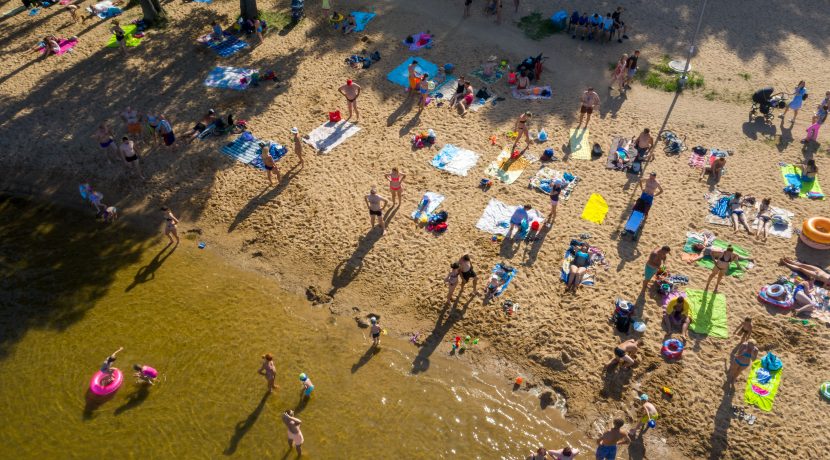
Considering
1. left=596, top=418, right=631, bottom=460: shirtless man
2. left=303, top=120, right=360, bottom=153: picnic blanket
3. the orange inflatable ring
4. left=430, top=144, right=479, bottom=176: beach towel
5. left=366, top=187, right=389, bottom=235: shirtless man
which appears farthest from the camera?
left=303, top=120, right=360, bottom=153: picnic blanket

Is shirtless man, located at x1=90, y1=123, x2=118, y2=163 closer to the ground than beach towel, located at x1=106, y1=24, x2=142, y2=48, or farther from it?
closer to the ground

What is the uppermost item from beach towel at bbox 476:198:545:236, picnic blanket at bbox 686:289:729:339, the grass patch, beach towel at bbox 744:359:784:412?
the grass patch

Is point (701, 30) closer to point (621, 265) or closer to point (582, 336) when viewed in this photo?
point (621, 265)

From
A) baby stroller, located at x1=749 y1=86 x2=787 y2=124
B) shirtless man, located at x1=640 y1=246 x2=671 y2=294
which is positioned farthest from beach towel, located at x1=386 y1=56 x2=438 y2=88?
baby stroller, located at x1=749 y1=86 x2=787 y2=124

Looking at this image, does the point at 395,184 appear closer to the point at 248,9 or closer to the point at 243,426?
the point at 243,426

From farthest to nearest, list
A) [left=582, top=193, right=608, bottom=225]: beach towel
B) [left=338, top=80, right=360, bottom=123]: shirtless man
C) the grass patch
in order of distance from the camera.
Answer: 1. the grass patch
2. [left=338, top=80, right=360, bottom=123]: shirtless man
3. [left=582, top=193, right=608, bottom=225]: beach towel

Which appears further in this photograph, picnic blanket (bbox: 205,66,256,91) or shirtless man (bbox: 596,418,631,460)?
picnic blanket (bbox: 205,66,256,91)

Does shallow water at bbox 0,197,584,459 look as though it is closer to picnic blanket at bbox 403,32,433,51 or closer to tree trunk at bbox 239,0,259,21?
picnic blanket at bbox 403,32,433,51
